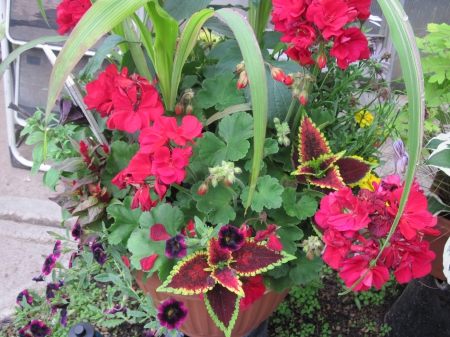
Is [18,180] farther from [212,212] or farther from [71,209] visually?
[212,212]

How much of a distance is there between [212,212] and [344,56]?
37cm

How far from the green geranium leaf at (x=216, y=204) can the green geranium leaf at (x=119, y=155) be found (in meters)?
0.17

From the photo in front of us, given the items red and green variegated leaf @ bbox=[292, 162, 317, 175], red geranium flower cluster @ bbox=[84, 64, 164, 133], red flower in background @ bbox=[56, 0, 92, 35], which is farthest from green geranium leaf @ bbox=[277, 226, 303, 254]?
red flower in background @ bbox=[56, 0, 92, 35]

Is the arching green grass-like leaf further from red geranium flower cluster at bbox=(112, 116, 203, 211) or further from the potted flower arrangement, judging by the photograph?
red geranium flower cluster at bbox=(112, 116, 203, 211)

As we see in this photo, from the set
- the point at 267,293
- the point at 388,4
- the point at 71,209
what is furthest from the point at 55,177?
the point at 388,4

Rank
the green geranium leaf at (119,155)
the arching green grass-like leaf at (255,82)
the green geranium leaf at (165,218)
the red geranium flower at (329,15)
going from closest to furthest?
the arching green grass-like leaf at (255,82), the red geranium flower at (329,15), the green geranium leaf at (165,218), the green geranium leaf at (119,155)

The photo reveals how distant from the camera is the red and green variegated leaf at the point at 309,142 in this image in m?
0.84

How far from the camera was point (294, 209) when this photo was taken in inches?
32.2

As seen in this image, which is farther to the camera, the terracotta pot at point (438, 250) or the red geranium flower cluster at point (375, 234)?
the terracotta pot at point (438, 250)

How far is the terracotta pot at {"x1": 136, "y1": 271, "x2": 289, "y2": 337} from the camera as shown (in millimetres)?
→ 877

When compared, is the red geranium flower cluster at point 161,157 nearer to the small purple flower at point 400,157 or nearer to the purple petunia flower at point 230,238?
the purple petunia flower at point 230,238

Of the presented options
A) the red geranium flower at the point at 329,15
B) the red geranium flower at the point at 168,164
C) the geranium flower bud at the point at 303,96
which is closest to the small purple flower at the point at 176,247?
the red geranium flower at the point at 168,164

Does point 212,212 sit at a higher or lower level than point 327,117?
lower

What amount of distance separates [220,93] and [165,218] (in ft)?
0.97
